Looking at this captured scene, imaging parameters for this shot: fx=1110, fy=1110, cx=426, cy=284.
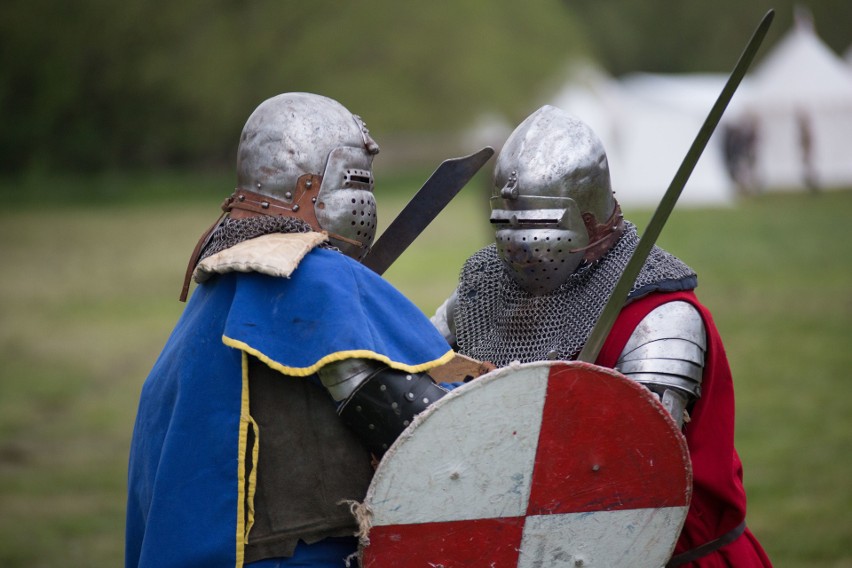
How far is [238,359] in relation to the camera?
2.62m

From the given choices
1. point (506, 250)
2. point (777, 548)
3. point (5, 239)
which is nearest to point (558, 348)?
point (506, 250)

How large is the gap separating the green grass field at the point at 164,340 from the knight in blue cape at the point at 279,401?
295cm

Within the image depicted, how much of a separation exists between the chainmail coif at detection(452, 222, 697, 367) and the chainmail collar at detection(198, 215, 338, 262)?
0.73 meters

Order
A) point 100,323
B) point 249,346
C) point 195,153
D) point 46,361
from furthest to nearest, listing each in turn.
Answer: point 195,153
point 100,323
point 46,361
point 249,346

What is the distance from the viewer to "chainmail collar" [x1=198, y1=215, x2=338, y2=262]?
278 cm

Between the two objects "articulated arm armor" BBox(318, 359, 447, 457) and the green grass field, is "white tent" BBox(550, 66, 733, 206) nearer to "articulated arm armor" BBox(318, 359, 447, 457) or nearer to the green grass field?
the green grass field

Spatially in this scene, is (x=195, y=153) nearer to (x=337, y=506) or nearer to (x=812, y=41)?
(x=812, y=41)

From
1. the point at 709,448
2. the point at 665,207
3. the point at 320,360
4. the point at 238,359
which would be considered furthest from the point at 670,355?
the point at 238,359

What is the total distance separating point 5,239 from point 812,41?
1735cm

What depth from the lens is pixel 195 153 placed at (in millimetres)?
31938

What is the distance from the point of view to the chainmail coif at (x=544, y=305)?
309 centimetres

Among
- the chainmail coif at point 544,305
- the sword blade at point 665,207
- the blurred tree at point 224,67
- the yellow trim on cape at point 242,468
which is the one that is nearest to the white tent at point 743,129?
the blurred tree at point 224,67

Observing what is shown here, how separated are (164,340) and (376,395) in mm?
8698

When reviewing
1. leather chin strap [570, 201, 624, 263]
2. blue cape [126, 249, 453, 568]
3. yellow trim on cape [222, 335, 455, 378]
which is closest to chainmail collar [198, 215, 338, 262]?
blue cape [126, 249, 453, 568]
